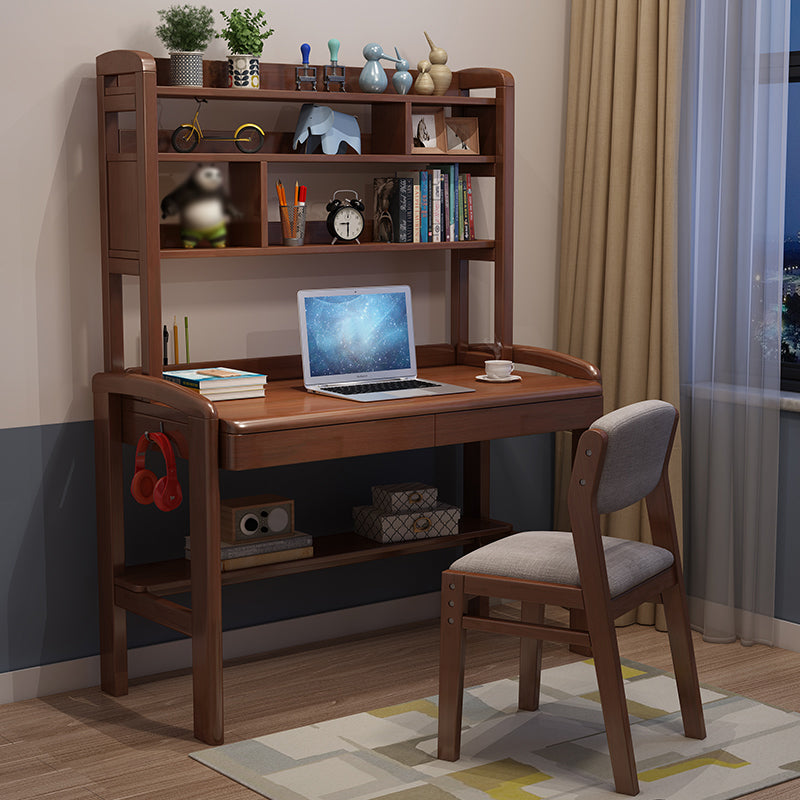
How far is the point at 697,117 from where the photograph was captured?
3.72m

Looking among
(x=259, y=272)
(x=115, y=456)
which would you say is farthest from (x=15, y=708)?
(x=259, y=272)

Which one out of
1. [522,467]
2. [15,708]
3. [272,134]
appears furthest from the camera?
[522,467]

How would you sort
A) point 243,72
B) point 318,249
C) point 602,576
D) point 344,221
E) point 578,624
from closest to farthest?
point 602,576, point 243,72, point 318,249, point 344,221, point 578,624

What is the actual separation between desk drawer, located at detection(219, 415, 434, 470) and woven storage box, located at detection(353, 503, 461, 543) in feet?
1.63

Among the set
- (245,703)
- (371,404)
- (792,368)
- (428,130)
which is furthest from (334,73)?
(245,703)

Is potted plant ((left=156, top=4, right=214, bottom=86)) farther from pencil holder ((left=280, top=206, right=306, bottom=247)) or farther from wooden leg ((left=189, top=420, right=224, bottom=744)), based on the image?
wooden leg ((left=189, top=420, right=224, bottom=744))

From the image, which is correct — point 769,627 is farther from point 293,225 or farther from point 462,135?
point 293,225

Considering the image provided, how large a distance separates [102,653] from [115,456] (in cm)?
54

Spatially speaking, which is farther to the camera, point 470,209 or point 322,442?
point 470,209

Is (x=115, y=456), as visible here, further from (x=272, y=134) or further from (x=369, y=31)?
(x=369, y=31)

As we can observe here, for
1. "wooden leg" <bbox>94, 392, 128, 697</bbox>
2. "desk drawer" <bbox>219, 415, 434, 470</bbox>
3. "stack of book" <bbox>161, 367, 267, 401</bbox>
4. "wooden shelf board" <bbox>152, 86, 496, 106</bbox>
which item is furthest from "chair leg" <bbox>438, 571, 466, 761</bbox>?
"wooden shelf board" <bbox>152, 86, 496, 106</bbox>

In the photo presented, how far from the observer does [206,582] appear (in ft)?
9.59

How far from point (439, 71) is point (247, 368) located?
101cm

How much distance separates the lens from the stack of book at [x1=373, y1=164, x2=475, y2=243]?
139 inches
